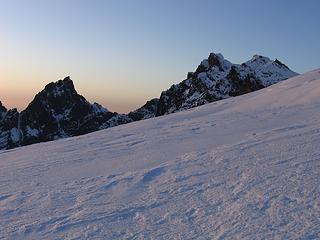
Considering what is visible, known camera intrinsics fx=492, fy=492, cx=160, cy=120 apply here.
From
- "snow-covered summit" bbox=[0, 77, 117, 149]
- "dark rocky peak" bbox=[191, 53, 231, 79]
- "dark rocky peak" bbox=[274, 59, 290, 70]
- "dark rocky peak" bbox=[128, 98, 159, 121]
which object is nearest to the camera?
"dark rocky peak" bbox=[274, 59, 290, 70]

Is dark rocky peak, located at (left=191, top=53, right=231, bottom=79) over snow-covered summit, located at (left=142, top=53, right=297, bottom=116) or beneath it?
over

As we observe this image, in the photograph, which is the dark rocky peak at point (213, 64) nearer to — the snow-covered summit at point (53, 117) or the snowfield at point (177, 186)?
the snow-covered summit at point (53, 117)

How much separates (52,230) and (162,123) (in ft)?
31.2

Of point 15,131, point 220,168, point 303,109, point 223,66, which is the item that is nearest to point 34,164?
point 220,168

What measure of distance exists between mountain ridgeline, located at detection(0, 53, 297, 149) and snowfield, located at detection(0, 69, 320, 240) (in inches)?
2166

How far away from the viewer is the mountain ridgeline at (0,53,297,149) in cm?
7006

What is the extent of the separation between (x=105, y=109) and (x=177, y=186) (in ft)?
372

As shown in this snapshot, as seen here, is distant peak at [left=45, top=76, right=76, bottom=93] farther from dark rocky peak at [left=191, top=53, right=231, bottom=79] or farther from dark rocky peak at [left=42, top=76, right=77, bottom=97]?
dark rocky peak at [left=191, top=53, right=231, bottom=79]

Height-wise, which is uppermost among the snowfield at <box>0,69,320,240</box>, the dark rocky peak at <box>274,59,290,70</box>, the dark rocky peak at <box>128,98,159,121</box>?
the dark rocky peak at <box>274,59,290,70</box>

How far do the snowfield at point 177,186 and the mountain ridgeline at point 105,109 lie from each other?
55.0m

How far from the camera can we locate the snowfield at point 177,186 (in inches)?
209

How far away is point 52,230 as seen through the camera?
5.72m

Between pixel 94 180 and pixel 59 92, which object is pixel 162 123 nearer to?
pixel 94 180

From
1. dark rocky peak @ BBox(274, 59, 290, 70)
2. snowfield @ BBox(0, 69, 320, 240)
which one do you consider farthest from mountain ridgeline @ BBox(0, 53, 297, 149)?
snowfield @ BBox(0, 69, 320, 240)
